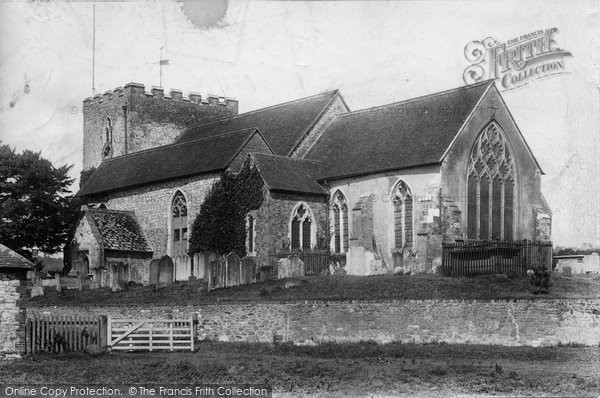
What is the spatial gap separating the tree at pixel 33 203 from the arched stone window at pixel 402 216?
2148 centimetres

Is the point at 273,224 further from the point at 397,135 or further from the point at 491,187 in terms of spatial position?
the point at 491,187

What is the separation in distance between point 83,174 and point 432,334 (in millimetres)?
42466

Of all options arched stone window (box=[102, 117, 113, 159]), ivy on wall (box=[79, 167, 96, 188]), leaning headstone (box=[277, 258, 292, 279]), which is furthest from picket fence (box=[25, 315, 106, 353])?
arched stone window (box=[102, 117, 113, 159])

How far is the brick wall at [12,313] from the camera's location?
98.4ft

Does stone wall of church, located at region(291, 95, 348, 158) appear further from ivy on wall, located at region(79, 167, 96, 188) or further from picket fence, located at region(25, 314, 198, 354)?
picket fence, located at region(25, 314, 198, 354)

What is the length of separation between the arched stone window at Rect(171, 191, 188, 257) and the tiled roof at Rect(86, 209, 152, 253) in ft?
6.03

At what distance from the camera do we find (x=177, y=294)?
40625 millimetres

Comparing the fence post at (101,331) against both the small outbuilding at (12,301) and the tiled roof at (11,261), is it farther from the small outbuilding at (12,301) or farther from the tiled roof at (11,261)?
the tiled roof at (11,261)

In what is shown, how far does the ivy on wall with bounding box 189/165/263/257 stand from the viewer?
49.9 m

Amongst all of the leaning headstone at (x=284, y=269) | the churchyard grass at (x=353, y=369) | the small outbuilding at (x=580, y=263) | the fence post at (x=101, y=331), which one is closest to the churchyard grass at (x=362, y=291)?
the leaning headstone at (x=284, y=269)

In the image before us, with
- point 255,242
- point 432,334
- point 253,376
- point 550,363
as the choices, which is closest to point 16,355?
point 253,376

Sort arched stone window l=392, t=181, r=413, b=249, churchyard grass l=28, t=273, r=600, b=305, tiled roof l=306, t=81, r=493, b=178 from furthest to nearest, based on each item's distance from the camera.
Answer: arched stone window l=392, t=181, r=413, b=249 → tiled roof l=306, t=81, r=493, b=178 → churchyard grass l=28, t=273, r=600, b=305

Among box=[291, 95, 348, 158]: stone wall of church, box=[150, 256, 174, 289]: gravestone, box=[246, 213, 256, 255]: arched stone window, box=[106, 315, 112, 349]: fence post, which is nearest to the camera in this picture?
box=[106, 315, 112, 349]: fence post

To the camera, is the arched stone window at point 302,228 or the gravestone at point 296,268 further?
the arched stone window at point 302,228
